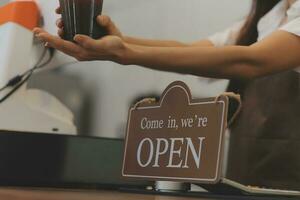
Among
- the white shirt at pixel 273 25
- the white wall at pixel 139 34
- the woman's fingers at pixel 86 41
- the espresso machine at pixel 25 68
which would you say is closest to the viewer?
the woman's fingers at pixel 86 41

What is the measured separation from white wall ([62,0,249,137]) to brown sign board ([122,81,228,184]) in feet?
1.46

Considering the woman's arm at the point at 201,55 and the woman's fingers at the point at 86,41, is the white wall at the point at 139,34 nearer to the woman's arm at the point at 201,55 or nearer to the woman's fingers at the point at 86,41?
the woman's arm at the point at 201,55

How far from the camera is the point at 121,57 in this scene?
0.55 meters

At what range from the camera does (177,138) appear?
0.57 meters

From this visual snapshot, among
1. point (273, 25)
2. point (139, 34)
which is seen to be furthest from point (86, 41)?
point (139, 34)

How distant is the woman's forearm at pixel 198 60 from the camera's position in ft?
1.83

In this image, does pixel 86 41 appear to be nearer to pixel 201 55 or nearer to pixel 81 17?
pixel 81 17

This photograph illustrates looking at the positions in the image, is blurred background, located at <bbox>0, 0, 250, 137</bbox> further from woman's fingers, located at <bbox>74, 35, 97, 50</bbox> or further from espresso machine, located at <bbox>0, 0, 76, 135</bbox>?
woman's fingers, located at <bbox>74, 35, 97, 50</bbox>

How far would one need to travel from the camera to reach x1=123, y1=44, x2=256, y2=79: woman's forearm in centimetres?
56

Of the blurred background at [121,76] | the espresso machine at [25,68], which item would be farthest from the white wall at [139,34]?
the espresso machine at [25,68]

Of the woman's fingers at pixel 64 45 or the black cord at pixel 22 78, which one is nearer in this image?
the woman's fingers at pixel 64 45

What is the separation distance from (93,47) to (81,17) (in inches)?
1.4

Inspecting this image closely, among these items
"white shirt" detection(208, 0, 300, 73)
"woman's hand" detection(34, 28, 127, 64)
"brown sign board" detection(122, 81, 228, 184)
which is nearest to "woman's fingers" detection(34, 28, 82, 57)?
"woman's hand" detection(34, 28, 127, 64)

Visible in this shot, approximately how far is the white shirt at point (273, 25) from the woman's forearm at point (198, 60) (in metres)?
0.10
